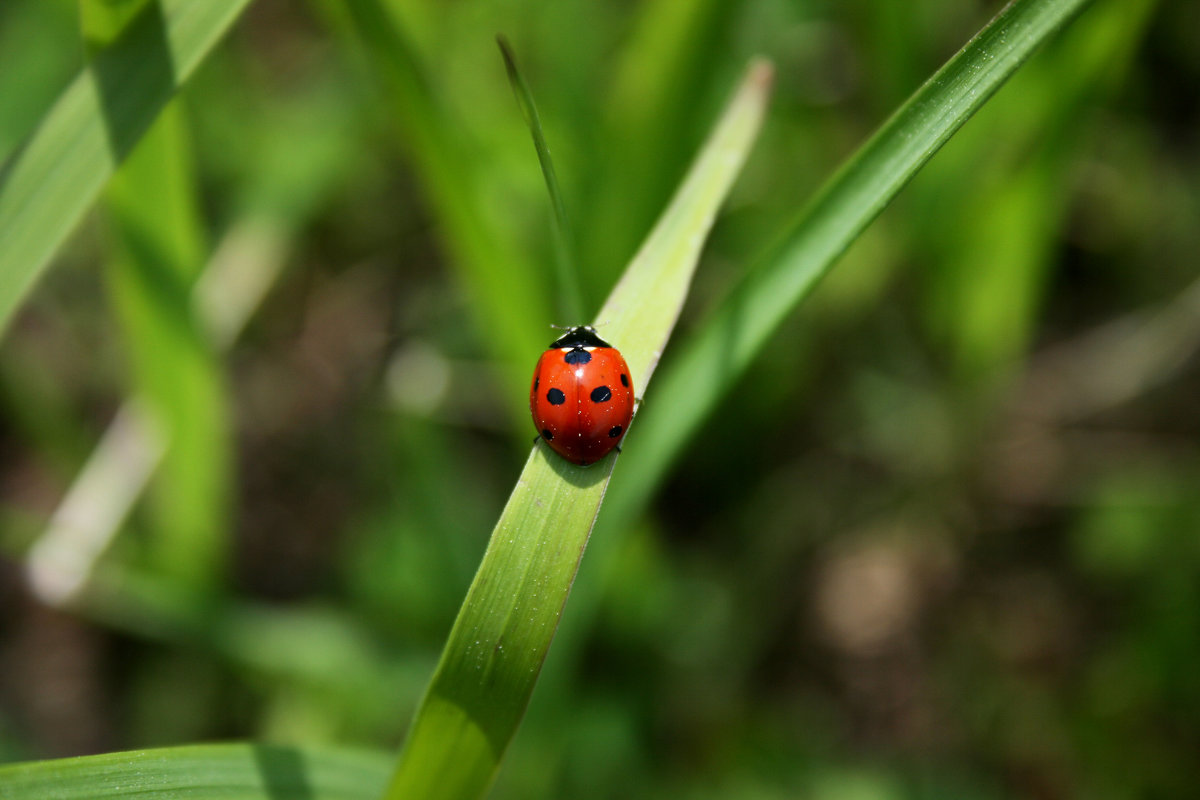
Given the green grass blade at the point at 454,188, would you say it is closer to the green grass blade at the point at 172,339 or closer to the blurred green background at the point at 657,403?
the blurred green background at the point at 657,403

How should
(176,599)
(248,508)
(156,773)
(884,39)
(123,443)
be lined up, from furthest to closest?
A: 1. (248,508)
2. (123,443)
3. (176,599)
4. (884,39)
5. (156,773)

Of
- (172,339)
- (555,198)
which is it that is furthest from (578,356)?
(172,339)

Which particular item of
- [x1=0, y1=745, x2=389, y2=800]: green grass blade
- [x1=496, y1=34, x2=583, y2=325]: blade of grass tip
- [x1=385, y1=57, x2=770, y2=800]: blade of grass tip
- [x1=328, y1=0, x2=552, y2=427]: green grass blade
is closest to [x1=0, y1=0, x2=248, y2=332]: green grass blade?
[x1=328, y1=0, x2=552, y2=427]: green grass blade

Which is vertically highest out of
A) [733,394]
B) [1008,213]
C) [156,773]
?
[1008,213]

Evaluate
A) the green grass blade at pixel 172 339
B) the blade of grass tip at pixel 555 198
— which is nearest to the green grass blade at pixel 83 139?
the green grass blade at pixel 172 339

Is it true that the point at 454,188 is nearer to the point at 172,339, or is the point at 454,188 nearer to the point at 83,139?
the point at 83,139

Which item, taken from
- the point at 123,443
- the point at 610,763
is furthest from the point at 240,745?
the point at 123,443

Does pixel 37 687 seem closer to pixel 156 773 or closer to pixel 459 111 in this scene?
pixel 156 773
